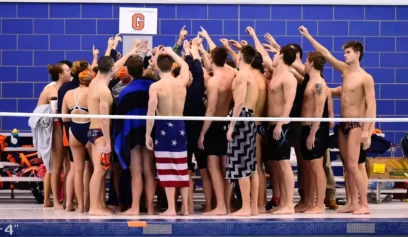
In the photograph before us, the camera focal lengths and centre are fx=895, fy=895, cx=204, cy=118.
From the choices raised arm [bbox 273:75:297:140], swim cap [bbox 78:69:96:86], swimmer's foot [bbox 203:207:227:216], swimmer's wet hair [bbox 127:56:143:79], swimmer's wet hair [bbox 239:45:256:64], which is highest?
swimmer's wet hair [bbox 239:45:256:64]

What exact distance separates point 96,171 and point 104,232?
0.97 metres

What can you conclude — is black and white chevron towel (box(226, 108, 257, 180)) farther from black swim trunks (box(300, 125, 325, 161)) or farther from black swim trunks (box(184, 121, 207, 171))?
black swim trunks (box(300, 125, 325, 161))

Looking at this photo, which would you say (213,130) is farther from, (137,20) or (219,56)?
(137,20)

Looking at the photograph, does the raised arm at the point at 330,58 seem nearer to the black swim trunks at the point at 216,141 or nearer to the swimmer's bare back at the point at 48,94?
the black swim trunks at the point at 216,141

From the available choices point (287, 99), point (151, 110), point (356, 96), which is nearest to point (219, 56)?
point (287, 99)

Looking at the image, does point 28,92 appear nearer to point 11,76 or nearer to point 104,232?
point 11,76

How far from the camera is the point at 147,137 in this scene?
9.02 meters

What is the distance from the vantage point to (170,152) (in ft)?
29.8

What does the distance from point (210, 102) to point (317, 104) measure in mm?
1133

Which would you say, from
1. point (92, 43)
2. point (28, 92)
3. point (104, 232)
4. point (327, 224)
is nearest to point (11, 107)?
point (28, 92)

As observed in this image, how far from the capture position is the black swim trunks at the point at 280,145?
9398mm

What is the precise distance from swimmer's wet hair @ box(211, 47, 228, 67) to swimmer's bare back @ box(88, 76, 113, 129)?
3.84 ft

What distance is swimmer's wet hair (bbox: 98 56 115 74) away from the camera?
9.23 meters

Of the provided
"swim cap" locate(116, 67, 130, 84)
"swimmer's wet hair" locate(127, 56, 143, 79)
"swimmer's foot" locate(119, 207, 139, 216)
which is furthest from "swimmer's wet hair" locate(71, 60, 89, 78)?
"swimmer's foot" locate(119, 207, 139, 216)
